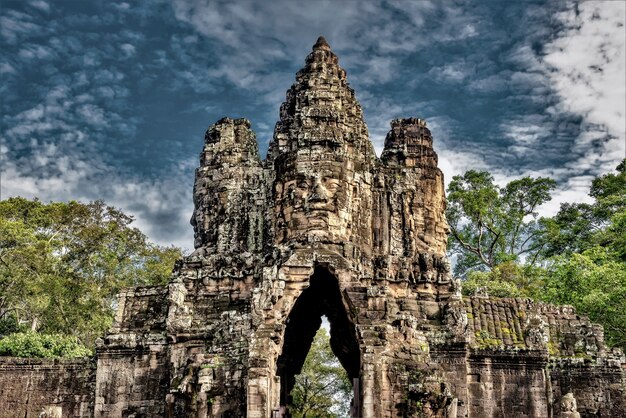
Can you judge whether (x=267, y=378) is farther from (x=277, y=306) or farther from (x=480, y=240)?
(x=480, y=240)

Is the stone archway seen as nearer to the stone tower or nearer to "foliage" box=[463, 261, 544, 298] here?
the stone tower

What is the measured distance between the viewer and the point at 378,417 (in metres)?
14.1

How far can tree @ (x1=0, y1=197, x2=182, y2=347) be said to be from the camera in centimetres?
2820

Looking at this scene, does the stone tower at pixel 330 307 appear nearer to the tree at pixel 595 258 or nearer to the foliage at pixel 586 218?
the tree at pixel 595 258

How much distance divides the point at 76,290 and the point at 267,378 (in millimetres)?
18319

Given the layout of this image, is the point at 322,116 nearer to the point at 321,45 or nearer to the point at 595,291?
the point at 321,45

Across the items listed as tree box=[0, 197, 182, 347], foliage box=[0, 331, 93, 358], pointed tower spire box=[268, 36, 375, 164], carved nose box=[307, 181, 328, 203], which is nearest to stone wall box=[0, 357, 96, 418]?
foliage box=[0, 331, 93, 358]

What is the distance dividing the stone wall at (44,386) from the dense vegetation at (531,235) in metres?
14.9

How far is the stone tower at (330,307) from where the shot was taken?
48.6 ft

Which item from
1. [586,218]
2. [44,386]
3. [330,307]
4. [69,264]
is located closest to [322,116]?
[330,307]

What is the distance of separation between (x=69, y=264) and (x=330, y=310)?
17.8 meters

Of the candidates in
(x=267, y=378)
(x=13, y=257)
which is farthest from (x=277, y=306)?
(x=13, y=257)

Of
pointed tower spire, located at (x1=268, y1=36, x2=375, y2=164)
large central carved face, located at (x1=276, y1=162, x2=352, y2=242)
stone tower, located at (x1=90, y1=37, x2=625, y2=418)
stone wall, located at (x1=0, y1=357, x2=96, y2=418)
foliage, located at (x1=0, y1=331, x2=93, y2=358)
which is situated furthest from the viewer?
foliage, located at (x1=0, y1=331, x2=93, y2=358)

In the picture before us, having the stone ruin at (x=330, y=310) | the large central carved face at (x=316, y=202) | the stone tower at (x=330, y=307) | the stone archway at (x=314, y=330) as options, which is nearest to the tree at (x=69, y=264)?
the stone ruin at (x=330, y=310)
